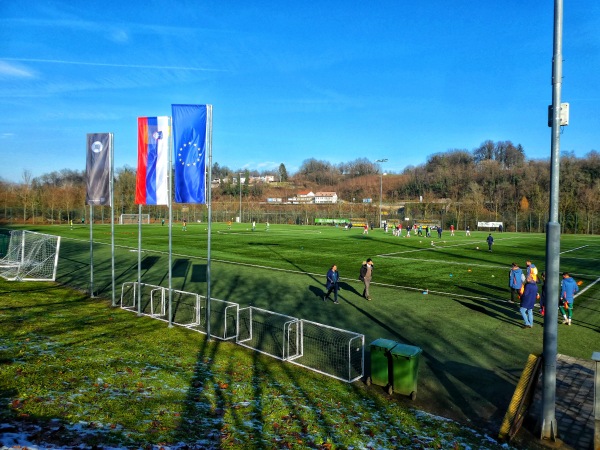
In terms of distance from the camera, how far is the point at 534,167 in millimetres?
121500

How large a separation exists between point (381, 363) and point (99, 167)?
1382 cm

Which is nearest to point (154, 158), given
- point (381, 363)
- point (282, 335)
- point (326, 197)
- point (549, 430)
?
point (282, 335)

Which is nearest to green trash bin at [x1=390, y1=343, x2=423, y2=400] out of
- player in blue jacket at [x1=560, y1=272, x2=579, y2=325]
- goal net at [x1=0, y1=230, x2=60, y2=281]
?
→ player in blue jacket at [x1=560, y1=272, x2=579, y2=325]

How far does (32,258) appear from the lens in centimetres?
2189

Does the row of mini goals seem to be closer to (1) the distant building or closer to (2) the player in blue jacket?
(2) the player in blue jacket

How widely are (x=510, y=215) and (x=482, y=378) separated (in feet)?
247

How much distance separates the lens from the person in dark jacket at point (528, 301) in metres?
14.8

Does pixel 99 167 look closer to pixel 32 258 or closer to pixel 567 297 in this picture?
pixel 32 258

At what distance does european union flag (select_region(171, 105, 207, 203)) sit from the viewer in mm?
13742

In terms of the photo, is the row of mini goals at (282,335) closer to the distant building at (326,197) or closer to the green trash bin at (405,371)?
the green trash bin at (405,371)

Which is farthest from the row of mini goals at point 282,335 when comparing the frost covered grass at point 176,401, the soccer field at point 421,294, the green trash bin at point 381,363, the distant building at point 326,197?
the distant building at point 326,197

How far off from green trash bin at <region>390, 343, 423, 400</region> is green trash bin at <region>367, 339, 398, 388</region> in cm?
14

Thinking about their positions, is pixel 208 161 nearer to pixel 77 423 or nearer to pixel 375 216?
pixel 77 423

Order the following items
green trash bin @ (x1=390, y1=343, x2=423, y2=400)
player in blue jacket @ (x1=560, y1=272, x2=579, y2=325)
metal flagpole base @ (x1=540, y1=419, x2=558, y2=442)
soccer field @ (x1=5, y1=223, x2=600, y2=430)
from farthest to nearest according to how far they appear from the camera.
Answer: player in blue jacket @ (x1=560, y1=272, x2=579, y2=325) < soccer field @ (x1=5, y1=223, x2=600, y2=430) < green trash bin @ (x1=390, y1=343, x2=423, y2=400) < metal flagpole base @ (x1=540, y1=419, x2=558, y2=442)
